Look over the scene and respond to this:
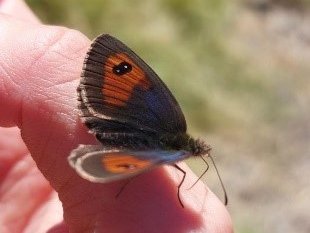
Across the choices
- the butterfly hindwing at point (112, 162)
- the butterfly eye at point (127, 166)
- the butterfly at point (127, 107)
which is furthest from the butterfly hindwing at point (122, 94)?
the butterfly eye at point (127, 166)

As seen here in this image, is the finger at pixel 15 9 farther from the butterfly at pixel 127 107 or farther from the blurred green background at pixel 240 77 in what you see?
the blurred green background at pixel 240 77

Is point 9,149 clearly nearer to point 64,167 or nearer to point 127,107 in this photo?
point 64,167

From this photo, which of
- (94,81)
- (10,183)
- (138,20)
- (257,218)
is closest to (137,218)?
(94,81)

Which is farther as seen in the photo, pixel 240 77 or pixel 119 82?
pixel 240 77

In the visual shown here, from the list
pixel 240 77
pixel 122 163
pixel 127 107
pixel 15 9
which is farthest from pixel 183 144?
pixel 240 77

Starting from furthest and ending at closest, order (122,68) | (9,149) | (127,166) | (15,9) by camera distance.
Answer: (15,9) < (9,149) < (122,68) < (127,166)

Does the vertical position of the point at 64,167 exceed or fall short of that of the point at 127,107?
it falls short

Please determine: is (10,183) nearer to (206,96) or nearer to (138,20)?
(206,96)
